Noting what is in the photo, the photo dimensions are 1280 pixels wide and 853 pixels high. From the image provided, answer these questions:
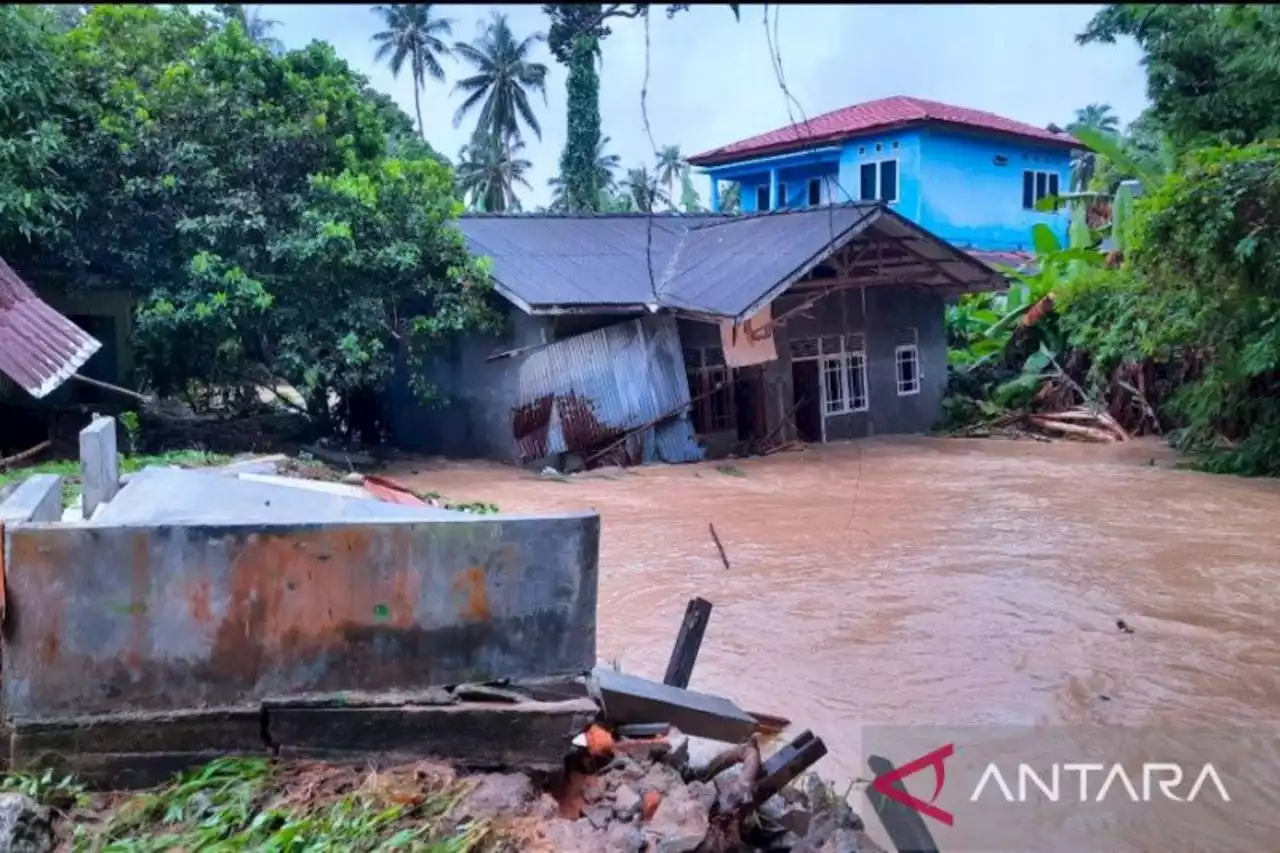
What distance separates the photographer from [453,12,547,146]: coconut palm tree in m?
36.1

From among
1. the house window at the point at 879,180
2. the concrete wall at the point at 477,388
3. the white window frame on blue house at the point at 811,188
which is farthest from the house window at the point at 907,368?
the white window frame on blue house at the point at 811,188

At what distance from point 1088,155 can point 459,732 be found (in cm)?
3563

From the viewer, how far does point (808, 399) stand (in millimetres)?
17875

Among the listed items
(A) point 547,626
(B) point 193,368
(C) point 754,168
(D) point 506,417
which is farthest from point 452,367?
(C) point 754,168

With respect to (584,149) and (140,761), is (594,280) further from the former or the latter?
(140,761)

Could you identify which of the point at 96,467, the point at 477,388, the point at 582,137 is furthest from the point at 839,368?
the point at 96,467

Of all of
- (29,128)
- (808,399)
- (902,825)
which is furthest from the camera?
(808,399)

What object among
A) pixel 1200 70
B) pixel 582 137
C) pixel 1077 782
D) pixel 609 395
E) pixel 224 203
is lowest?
pixel 1077 782

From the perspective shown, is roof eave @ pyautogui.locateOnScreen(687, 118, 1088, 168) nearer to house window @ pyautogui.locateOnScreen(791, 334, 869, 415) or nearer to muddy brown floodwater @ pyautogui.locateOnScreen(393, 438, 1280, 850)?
house window @ pyautogui.locateOnScreen(791, 334, 869, 415)

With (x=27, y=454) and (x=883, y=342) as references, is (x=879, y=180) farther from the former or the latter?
(x=27, y=454)

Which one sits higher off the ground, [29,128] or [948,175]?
[948,175]

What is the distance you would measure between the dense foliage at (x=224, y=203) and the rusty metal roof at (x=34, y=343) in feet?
4.80

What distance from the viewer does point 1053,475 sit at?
559 inches

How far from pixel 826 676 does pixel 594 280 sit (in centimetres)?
1025
